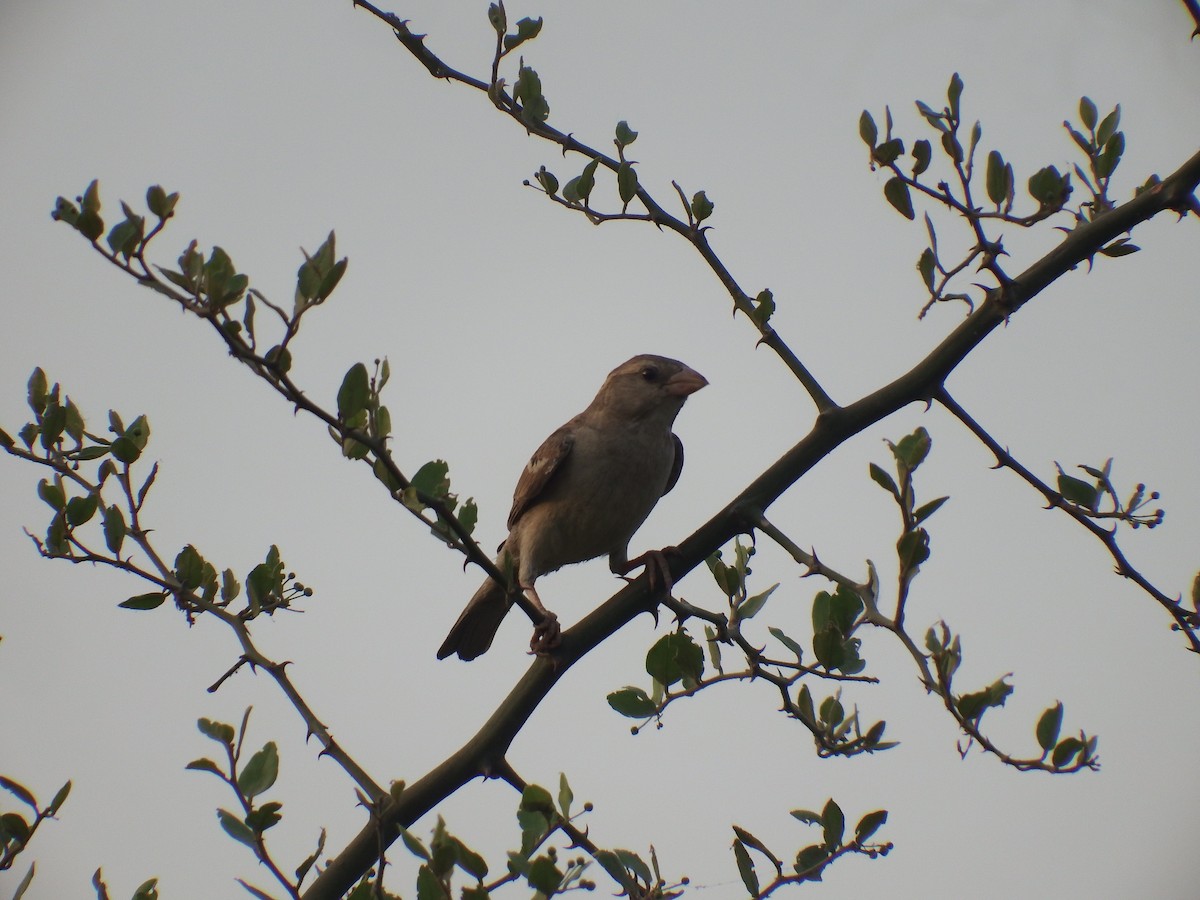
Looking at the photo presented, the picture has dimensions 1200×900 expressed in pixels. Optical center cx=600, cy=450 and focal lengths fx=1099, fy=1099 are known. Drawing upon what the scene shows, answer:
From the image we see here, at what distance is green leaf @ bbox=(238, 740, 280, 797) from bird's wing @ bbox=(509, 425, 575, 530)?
3.38 m

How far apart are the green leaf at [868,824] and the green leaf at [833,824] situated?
0.05 metres

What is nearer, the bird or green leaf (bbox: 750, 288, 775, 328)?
green leaf (bbox: 750, 288, 775, 328)

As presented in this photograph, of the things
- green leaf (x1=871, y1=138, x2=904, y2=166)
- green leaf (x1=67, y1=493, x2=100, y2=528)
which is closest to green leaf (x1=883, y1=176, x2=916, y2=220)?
green leaf (x1=871, y1=138, x2=904, y2=166)

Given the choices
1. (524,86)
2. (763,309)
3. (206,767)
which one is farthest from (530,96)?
(206,767)

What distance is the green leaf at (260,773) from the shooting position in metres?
2.82

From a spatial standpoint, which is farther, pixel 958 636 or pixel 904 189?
pixel 904 189

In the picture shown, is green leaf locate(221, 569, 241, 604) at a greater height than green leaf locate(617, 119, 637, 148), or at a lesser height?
lesser

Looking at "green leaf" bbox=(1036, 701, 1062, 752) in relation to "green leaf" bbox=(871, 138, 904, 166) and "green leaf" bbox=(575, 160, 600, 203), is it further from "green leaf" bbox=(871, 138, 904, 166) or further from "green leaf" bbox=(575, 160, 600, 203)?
"green leaf" bbox=(575, 160, 600, 203)

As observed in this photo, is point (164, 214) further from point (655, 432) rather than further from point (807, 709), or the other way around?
point (655, 432)

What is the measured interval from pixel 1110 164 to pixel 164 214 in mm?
2496

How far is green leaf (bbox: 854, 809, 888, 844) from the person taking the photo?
285cm

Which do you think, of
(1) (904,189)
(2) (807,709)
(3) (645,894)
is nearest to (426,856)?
(3) (645,894)

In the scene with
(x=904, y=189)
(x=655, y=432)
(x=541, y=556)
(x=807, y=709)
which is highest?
(x=655, y=432)

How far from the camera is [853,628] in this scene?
290cm
